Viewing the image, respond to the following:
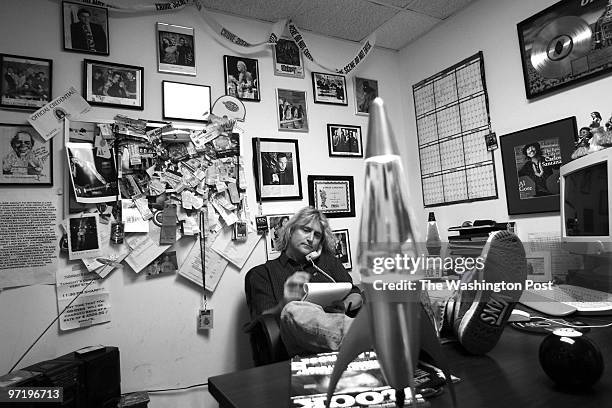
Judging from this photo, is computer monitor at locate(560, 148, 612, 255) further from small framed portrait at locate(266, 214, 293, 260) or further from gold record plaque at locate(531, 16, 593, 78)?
small framed portrait at locate(266, 214, 293, 260)

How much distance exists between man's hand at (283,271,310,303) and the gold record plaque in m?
1.53

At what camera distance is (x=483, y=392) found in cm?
52

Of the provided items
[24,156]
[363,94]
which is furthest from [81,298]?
[363,94]

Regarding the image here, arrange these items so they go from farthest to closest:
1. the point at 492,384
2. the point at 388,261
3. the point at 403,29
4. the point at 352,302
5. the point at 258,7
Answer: the point at 403,29
the point at 258,7
the point at 352,302
the point at 492,384
the point at 388,261

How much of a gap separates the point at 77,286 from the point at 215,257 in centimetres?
61

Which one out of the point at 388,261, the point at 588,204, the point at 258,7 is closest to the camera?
the point at 388,261

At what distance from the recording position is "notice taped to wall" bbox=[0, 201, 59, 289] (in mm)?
1491

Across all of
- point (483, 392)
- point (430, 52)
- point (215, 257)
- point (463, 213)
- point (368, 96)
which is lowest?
point (483, 392)

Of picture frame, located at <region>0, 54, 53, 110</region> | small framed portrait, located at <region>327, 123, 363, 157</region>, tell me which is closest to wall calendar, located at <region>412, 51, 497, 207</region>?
small framed portrait, located at <region>327, 123, 363, 157</region>

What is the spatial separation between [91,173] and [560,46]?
2.24 metres

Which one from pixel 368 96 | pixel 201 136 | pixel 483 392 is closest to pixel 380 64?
pixel 368 96

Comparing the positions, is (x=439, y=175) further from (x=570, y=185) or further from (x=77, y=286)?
(x=77, y=286)

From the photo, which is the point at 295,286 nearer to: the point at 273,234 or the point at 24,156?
the point at 273,234

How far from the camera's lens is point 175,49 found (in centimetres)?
189
